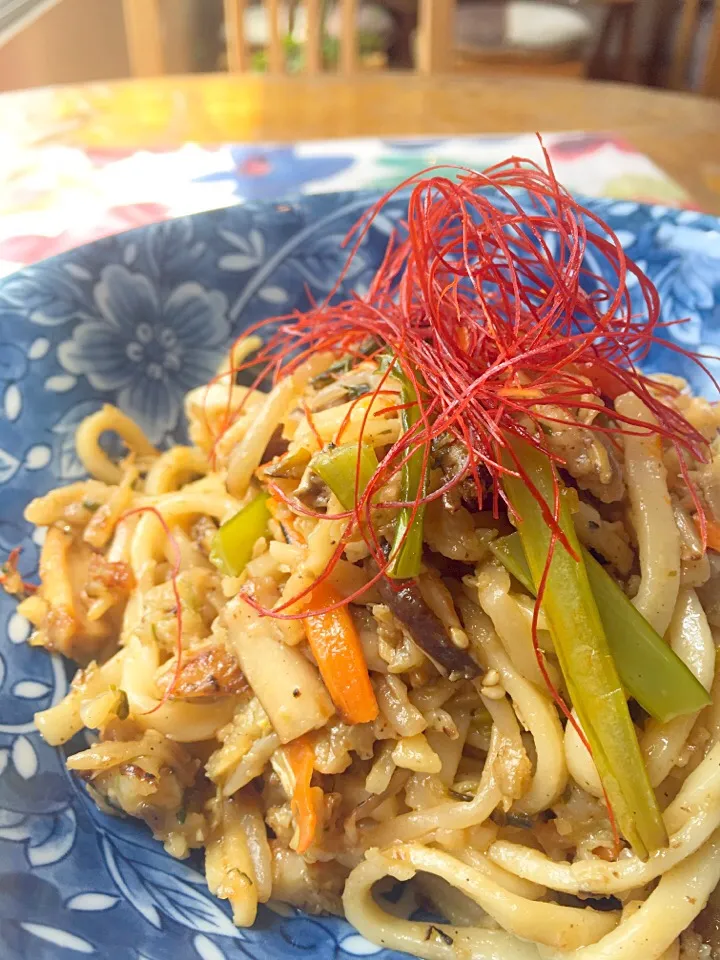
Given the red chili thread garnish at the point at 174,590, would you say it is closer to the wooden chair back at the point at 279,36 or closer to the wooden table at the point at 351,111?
the wooden table at the point at 351,111

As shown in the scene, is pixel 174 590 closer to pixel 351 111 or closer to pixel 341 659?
pixel 341 659

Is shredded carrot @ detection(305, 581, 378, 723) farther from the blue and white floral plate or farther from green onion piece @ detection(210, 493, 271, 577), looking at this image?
the blue and white floral plate

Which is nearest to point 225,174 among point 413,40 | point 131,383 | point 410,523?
point 131,383

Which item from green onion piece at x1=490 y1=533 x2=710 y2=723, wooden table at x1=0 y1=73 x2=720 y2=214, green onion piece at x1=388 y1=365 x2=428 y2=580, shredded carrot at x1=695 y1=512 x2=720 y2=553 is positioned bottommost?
green onion piece at x1=490 y1=533 x2=710 y2=723

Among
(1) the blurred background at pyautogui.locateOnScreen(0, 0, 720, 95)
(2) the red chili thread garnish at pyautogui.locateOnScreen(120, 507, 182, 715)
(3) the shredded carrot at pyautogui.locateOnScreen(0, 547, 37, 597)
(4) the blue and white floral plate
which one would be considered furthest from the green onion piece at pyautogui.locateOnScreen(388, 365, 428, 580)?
(1) the blurred background at pyautogui.locateOnScreen(0, 0, 720, 95)

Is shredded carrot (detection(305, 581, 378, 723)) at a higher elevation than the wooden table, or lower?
lower

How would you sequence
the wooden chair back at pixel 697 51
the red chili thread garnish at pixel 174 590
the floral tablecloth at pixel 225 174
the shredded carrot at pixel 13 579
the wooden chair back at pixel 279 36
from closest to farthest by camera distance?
the red chili thread garnish at pixel 174 590 → the shredded carrot at pixel 13 579 → the floral tablecloth at pixel 225 174 → the wooden chair back at pixel 279 36 → the wooden chair back at pixel 697 51

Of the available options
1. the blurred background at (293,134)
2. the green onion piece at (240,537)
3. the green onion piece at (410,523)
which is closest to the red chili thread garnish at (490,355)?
the green onion piece at (410,523)
